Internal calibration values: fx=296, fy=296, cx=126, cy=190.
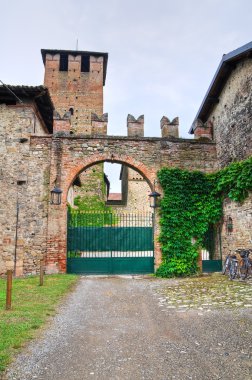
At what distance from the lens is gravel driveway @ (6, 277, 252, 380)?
3.12 m

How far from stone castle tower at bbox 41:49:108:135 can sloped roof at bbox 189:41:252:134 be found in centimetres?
1744

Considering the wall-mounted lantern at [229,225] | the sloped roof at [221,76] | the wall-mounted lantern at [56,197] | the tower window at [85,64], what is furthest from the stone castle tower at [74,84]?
the wall-mounted lantern at [229,225]

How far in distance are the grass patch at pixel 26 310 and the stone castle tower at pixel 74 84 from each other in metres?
23.4

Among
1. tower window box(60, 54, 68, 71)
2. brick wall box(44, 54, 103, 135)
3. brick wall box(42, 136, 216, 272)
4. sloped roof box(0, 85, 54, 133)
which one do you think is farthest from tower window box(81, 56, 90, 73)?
brick wall box(42, 136, 216, 272)

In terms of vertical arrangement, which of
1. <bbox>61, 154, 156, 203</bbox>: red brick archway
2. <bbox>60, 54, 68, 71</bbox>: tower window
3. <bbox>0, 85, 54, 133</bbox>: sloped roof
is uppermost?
<bbox>60, 54, 68, 71</bbox>: tower window

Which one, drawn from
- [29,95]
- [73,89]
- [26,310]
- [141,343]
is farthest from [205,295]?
[73,89]

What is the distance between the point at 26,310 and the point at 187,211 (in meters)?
7.15

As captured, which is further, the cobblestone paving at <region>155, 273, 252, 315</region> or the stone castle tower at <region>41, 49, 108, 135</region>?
the stone castle tower at <region>41, 49, 108, 135</region>

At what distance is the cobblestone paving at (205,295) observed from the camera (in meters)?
5.91

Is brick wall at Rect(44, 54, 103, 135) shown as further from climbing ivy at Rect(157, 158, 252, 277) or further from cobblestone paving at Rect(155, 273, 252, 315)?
cobblestone paving at Rect(155, 273, 252, 315)

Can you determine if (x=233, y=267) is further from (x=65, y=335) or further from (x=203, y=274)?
(x=65, y=335)

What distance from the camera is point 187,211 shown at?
437 inches

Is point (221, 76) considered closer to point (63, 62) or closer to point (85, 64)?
point (85, 64)

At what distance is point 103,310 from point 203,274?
6.16m
